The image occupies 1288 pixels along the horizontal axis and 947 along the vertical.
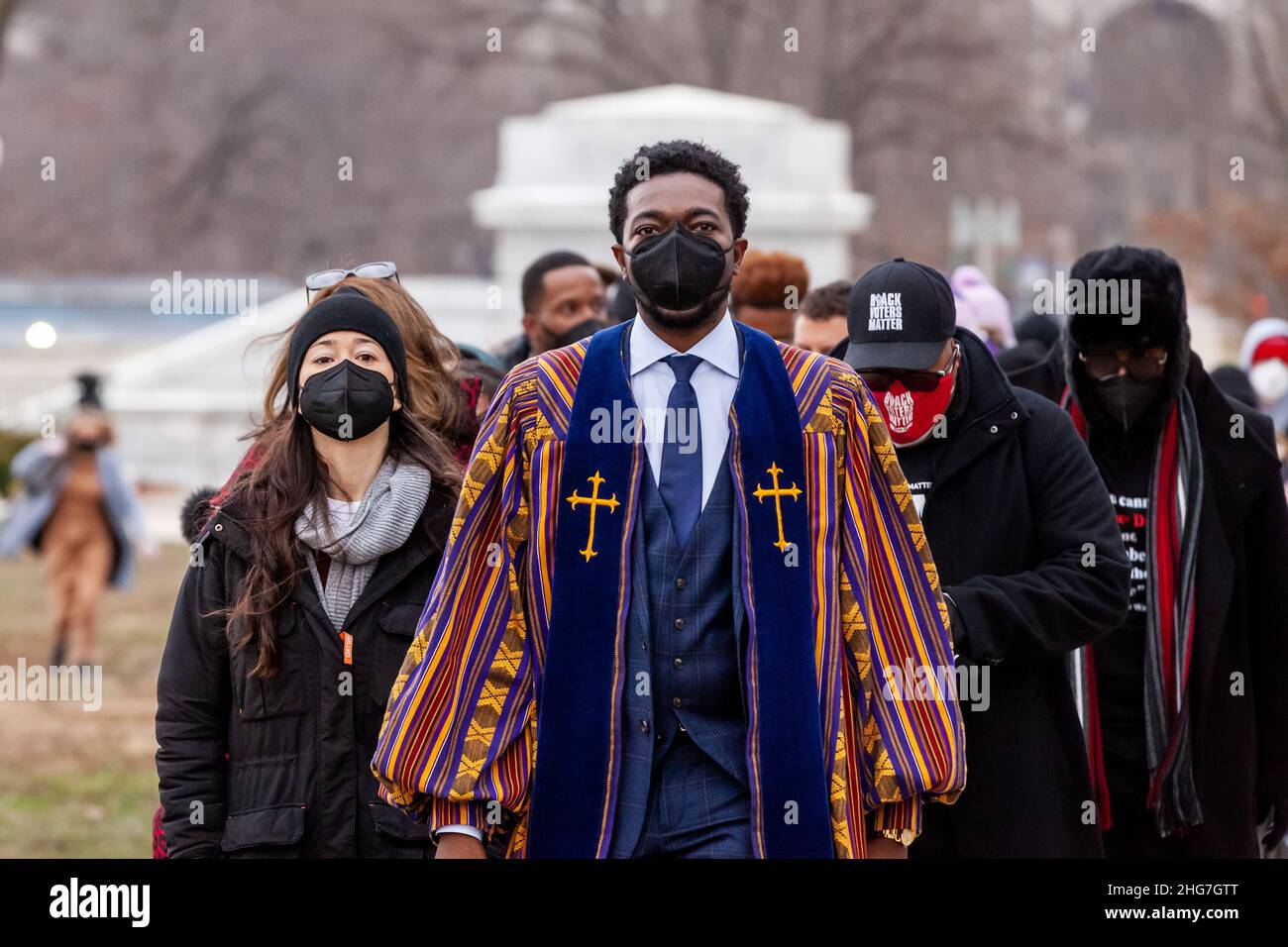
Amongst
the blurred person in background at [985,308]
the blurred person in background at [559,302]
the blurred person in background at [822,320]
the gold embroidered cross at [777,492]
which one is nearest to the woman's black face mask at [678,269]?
the gold embroidered cross at [777,492]

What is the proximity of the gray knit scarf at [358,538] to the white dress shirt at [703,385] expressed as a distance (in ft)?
3.05

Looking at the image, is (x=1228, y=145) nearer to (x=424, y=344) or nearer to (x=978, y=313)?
(x=978, y=313)

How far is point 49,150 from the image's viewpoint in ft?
151

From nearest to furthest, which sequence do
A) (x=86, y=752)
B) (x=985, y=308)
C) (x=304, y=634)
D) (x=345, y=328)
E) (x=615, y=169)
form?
(x=304, y=634), (x=345, y=328), (x=985, y=308), (x=86, y=752), (x=615, y=169)

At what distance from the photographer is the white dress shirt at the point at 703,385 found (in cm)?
402

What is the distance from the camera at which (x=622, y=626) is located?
393 centimetres

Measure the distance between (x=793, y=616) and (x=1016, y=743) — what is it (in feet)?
3.83

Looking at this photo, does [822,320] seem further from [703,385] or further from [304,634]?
[703,385]

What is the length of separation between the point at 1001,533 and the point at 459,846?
1624 millimetres

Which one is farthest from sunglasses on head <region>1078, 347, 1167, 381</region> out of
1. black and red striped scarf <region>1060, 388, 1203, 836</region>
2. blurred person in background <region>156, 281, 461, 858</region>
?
blurred person in background <region>156, 281, 461, 858</region>

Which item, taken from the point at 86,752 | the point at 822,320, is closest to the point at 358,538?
the point at 822,320

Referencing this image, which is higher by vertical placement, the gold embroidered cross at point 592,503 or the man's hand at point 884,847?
the gold embroidered cross at point 592,503

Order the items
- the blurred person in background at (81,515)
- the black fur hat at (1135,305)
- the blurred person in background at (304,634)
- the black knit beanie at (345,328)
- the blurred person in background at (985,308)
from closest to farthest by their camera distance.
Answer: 1. the blurred person in background at (304,634)
2. the black knit beanie at (345,328)
3. the black fur hat at (1135,305)
4. the blurred person in background at (985,308)
5. the blurred person in background at (81,515)

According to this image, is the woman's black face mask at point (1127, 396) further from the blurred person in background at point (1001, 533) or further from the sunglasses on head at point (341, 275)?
the sunglasses on head at point (341, 275)
